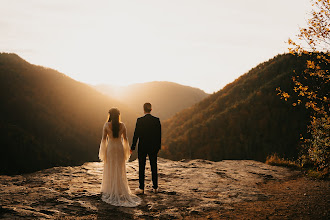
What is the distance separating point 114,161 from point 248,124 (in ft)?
74.1

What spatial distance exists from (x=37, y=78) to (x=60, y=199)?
4337cm

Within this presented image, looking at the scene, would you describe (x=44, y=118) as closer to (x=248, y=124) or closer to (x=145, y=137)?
(x=248, y=124)

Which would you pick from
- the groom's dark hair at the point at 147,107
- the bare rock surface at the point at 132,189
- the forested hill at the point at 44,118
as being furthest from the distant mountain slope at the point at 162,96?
the groom's dark hair at the point at 147,107

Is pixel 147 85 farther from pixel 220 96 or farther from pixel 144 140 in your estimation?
pixel 144 140

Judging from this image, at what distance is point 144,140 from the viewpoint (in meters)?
7.26

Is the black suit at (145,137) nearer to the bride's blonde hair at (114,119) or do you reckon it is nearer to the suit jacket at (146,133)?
the suit jacket at (146,133)

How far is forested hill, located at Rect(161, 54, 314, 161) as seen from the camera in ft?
80.6

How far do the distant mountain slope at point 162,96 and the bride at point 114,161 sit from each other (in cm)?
8078

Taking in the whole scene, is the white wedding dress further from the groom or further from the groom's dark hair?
the groom's dark hair

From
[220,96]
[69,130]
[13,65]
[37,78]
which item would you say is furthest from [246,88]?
[13,65]

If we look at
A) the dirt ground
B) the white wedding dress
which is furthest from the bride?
the dirt ground

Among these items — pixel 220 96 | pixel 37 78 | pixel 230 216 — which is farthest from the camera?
pixel 37 78

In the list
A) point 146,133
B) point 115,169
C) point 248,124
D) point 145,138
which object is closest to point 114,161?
point 115,169

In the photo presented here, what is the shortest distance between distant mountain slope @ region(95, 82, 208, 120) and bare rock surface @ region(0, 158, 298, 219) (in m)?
77.5
